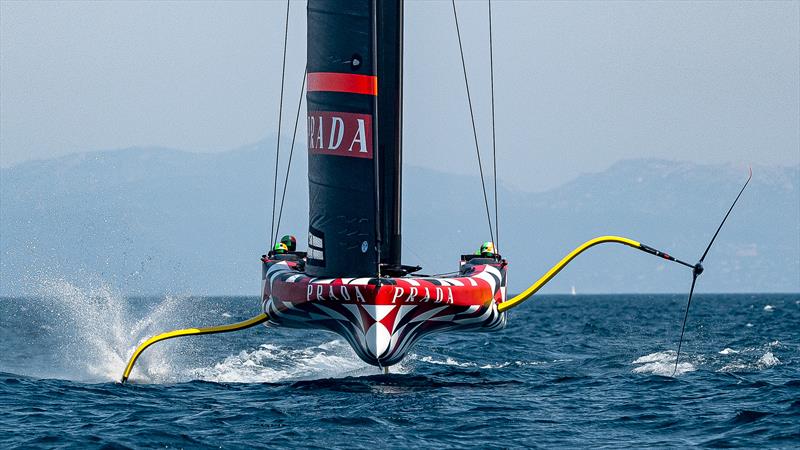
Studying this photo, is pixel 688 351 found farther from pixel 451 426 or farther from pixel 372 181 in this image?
pixel 451 426

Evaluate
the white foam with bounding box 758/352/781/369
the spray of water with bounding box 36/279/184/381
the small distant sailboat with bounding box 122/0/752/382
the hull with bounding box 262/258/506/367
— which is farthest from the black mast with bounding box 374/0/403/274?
the white foam with bounding box 758/352/781/369

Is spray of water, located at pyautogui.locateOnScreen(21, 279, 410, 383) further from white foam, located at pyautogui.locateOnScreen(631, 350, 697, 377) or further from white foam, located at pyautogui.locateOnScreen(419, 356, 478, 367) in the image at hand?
white foam, located at pyautogui.locateOnScreen(631, 350, 697, 377)

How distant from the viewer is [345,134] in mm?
18656

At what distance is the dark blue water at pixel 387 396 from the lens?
14133 millimetres

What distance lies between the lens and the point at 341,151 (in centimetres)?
1870

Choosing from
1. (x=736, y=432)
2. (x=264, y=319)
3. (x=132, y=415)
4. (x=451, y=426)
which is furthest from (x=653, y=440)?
(x=264, y=319)

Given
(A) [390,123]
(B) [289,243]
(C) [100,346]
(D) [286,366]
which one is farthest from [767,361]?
(C) [100,346]

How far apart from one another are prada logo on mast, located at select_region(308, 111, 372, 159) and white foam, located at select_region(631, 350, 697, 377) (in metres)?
6.81

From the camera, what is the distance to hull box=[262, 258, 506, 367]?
18.0 metres

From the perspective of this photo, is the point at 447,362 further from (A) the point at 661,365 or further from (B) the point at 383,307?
(B) the point at 383,307

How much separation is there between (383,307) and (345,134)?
2792mm

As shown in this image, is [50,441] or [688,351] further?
[688,351]

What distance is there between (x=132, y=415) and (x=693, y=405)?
7.64 m

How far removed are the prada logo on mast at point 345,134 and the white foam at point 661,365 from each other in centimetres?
681
